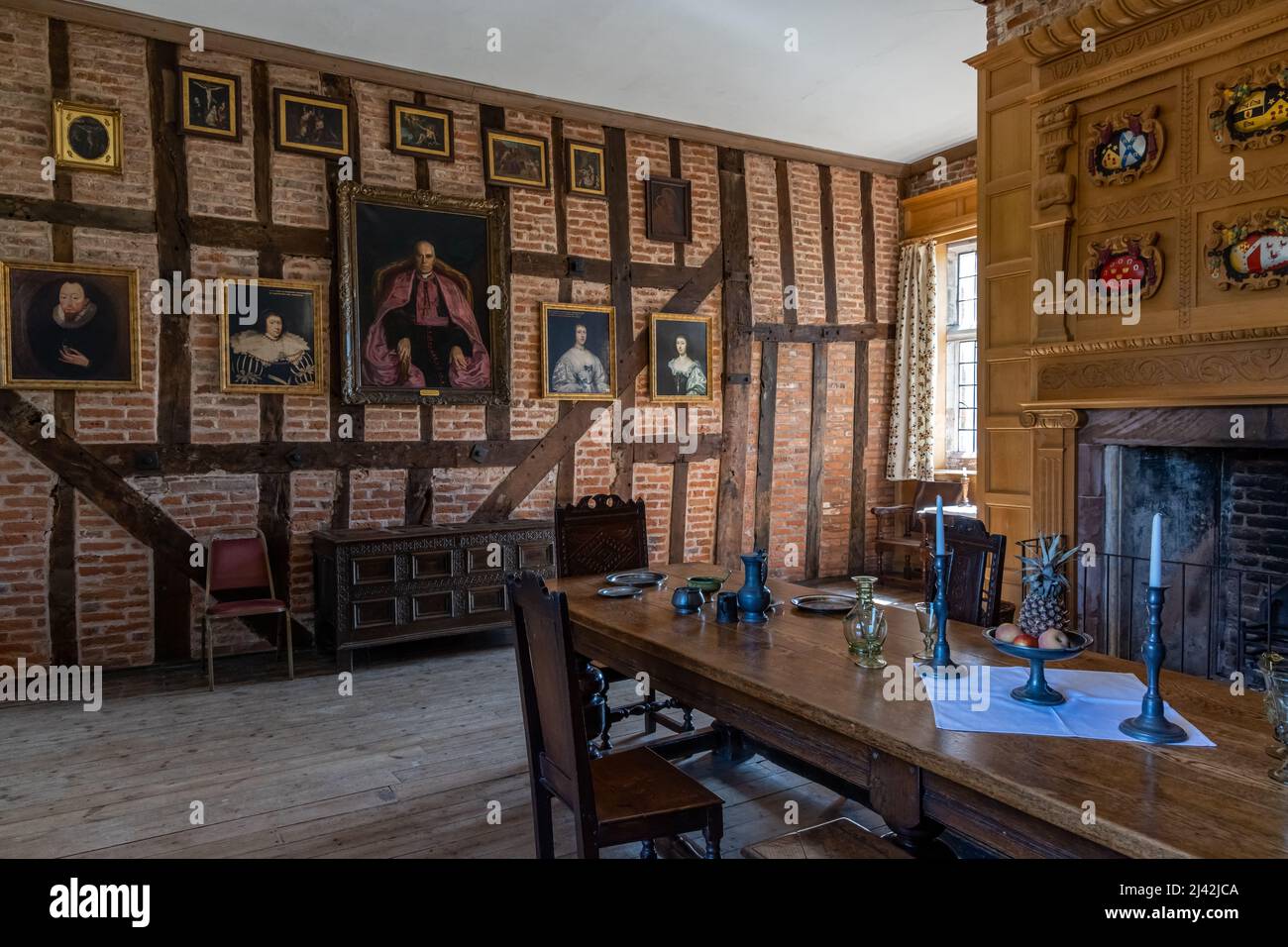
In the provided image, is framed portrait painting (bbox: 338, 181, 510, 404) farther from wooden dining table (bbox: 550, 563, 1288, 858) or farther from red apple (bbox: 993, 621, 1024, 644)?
red apple (bbox: 993, 621, 1024, 644)

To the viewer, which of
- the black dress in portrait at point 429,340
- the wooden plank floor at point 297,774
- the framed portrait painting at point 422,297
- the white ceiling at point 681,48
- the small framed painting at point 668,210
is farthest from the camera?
the small framed painting at point 668,210

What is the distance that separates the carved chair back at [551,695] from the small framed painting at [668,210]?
5.00 m

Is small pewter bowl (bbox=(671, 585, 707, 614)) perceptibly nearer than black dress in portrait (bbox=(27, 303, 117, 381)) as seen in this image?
Yes

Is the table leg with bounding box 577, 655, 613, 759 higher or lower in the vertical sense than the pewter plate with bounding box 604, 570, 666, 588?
lower

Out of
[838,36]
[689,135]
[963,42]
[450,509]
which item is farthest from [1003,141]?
[450,509]

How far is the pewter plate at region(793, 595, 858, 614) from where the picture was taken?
2.94 metres

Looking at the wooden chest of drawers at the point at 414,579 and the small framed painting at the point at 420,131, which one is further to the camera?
the small framed painting at the point at 420,131

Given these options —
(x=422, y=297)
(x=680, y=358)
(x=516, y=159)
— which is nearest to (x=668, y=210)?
(x=680, y=358)

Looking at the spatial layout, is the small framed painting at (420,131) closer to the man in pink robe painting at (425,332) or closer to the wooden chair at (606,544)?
the man in pink robe painting at (425,332)

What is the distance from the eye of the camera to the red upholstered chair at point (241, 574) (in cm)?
488

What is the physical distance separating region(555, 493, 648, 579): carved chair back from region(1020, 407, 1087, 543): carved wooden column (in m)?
2.36

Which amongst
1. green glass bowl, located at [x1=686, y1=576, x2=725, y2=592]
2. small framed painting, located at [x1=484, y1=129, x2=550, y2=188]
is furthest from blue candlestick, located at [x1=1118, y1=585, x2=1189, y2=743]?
small framed painting, located at [x1=484, y1=129, x2=550, y2=188]

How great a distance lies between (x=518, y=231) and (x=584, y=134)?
3.16 ft

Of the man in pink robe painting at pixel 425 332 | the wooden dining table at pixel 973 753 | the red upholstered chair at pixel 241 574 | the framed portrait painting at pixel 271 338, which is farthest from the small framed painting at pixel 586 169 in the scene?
the wooden dining table at pixel 973 753
